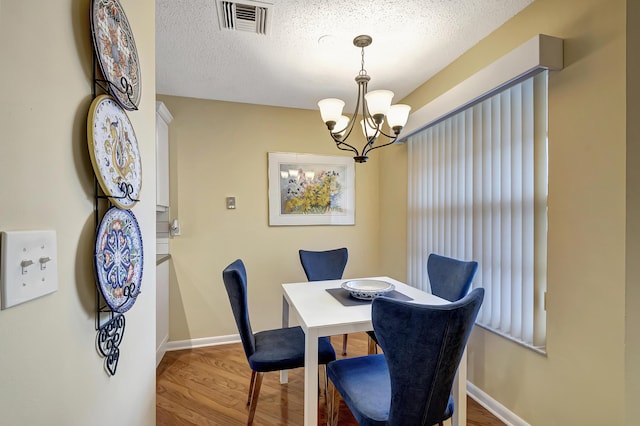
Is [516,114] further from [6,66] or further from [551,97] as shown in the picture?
[6,66]

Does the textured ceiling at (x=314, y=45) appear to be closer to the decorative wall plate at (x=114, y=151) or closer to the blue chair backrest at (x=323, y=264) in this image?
the decorative wall plate at (x=114, y=151)

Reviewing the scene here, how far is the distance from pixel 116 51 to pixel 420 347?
132 cm

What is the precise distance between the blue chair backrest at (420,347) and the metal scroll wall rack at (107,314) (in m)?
0.82

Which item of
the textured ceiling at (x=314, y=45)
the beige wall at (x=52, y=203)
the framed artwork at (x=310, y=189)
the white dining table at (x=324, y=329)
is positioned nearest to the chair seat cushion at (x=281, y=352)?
the white dining table at (x=324, y=329)

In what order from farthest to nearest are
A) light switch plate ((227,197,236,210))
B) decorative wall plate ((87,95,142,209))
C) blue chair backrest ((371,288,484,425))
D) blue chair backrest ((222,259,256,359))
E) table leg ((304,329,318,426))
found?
light switch plate ((227,197,236,210)), blue chair backrest ((222,259,256,359)), table leg ((304,329,318,426)), blue chair backrest ((371,288,484,425)), decorative wall plate ((87,95,142,209))

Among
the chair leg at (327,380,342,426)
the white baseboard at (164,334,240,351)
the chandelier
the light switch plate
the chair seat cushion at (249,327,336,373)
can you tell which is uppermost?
the chandelier

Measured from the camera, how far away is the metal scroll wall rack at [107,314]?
0.71 meters

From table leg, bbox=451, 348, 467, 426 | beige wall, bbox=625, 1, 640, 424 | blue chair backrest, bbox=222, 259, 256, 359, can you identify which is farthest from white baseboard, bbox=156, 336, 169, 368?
beige wall, bbox=625, 1, 640, 424

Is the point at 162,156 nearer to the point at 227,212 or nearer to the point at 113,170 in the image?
the point at 227,212

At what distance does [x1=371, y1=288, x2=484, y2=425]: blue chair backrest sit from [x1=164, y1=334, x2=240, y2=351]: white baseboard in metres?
2.22

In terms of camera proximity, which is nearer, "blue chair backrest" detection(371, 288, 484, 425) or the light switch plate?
"blue chair backrest" detection(371, 288, 484, 425)

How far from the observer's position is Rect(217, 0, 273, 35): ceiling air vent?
5.27ft

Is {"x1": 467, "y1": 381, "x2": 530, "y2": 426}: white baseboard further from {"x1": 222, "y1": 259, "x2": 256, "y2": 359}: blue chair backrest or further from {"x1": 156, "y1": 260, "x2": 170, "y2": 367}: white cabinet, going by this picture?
{"x1": 156, "y1": 260, "x2": 170, "y2": 367}: white cabinet

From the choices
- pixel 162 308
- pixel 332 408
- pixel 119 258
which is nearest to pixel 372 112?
pixel 119 258
